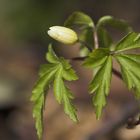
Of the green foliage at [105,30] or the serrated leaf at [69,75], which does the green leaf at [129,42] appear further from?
the green foliage at [105,30]

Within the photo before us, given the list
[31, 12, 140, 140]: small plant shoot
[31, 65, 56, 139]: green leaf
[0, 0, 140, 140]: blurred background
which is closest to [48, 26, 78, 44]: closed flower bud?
[31, 12, 140, 140]: small plant shoot

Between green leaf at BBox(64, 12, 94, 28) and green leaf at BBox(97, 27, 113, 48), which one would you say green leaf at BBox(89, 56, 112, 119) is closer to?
green leaf at BBox(64, 12, 94, 28)

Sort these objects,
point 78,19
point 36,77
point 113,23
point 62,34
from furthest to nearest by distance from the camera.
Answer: point 36,77 < point 113,23 < point 78,19 < point 62,34

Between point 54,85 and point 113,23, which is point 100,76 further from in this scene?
point 113,23

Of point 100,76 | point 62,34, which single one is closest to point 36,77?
point 62,34

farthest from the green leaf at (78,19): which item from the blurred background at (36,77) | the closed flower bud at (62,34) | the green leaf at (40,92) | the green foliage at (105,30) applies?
the blurred background at (36,77)
